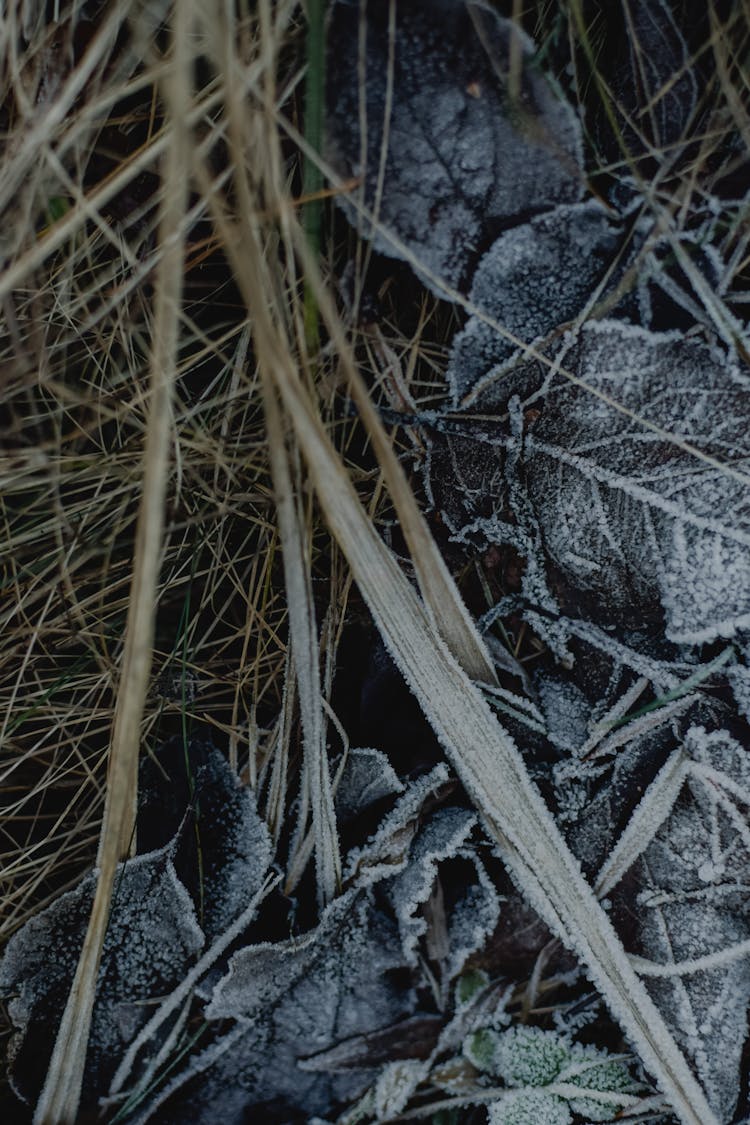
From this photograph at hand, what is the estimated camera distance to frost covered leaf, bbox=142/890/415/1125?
0.89 metres

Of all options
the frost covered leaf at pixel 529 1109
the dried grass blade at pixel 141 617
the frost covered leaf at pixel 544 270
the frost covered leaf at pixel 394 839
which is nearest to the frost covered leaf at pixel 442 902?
the frost covered leaf at pixel 394 839

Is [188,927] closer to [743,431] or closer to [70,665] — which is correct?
[70,665]

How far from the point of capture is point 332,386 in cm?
84

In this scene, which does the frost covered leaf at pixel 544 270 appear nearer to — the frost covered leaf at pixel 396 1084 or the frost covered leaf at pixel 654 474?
the frost covered leaf at pixel 654 474

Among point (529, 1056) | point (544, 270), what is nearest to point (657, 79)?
point (544, 270)

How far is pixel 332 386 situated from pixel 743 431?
430 millimetres

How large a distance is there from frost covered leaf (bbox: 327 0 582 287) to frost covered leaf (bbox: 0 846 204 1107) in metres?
0.77

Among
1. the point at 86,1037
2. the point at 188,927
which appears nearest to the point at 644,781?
the point at 188,927

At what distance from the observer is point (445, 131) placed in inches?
30.0

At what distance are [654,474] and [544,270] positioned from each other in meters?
0.24

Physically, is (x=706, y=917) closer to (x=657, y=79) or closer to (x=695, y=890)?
(x=695, y=890)

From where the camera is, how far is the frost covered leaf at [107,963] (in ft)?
2.90

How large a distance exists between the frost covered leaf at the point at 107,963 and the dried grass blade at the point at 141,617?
0.03 m

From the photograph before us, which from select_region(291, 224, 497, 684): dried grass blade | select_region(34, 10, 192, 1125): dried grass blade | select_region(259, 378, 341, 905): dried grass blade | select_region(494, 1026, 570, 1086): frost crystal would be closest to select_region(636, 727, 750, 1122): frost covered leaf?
select_region(494, 1026, 570, 1086): frost crystal
